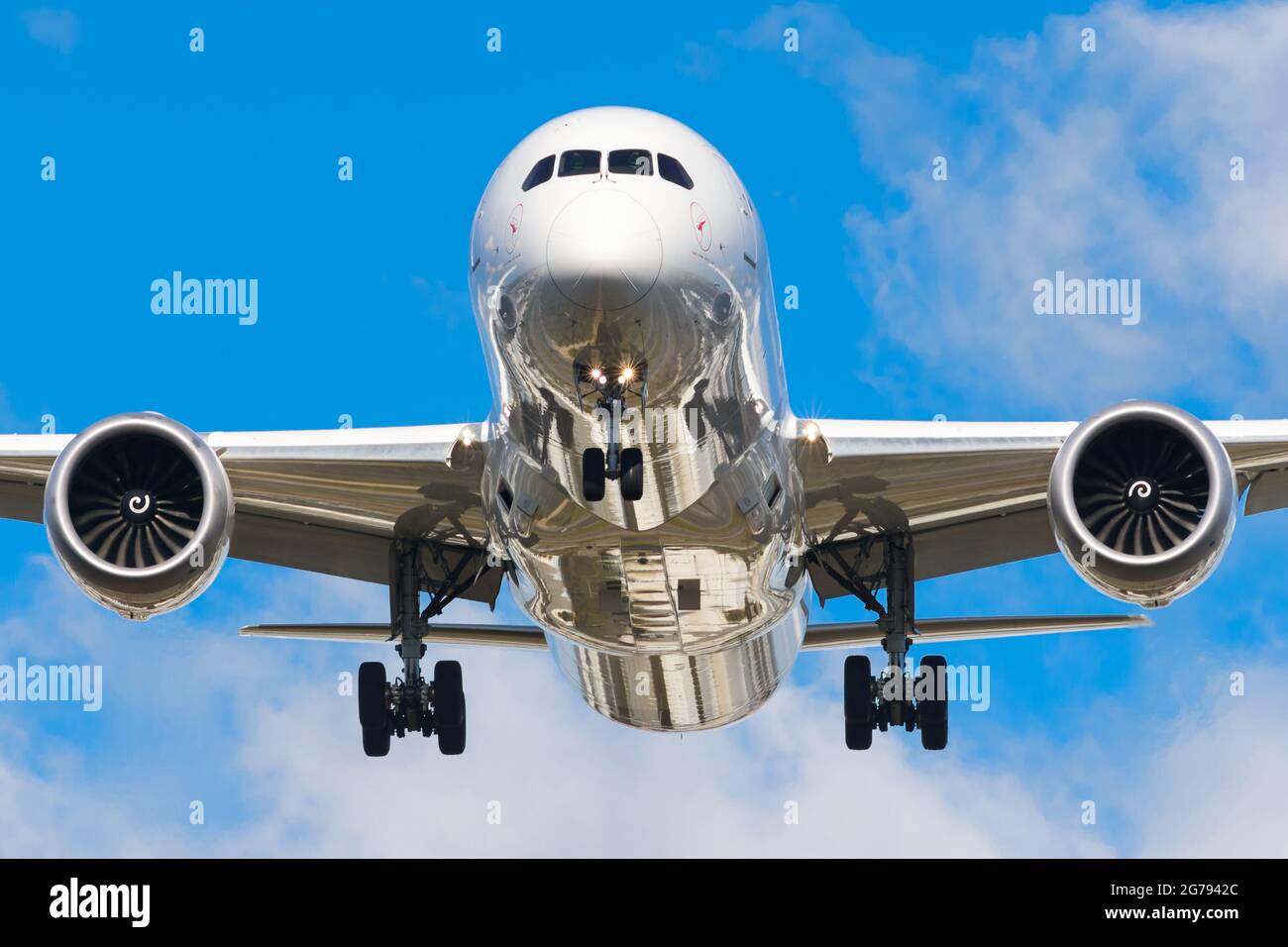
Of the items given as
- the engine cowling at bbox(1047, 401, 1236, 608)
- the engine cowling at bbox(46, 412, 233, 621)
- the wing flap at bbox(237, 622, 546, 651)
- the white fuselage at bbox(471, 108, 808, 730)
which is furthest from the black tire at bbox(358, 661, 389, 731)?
the engine cowling at bbox(1047, 401, 1236, 608)

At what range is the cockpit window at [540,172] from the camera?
18.9m

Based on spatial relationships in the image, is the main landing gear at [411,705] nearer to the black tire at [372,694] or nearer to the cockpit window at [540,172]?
the black tire at [372,694]

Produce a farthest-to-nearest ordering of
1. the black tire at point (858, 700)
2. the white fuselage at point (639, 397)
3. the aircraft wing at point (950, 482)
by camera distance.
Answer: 1. the black tire at point (858, 700)
2. the aircraft wing at point (950, 482)
3. the white fuselage at point (639, 397)

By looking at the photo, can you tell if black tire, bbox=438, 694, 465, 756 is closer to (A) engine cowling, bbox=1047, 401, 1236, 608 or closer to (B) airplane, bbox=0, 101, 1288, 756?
(B) airplane, bbox=0, 101, 1288, 756

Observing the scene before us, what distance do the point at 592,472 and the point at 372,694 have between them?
26.7 ft

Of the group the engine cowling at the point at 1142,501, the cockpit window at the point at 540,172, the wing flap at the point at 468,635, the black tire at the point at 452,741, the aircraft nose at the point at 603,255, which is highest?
the cockpit window at the point at 540,172

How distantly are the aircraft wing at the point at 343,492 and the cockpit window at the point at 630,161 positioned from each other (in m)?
4.60

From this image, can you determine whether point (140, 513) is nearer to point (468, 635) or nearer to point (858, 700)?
point (468, 635)

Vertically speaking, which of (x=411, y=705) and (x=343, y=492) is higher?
(x=343, y=492)

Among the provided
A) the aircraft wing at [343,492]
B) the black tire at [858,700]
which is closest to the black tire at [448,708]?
the aircraft wing at [343,492]

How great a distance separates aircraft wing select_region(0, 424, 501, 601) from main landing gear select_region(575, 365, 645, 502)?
103 inches

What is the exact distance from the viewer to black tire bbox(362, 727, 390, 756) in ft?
89.2

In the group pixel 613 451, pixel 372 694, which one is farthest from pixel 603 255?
pixel 372 694

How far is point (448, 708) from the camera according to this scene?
89.9 ft
